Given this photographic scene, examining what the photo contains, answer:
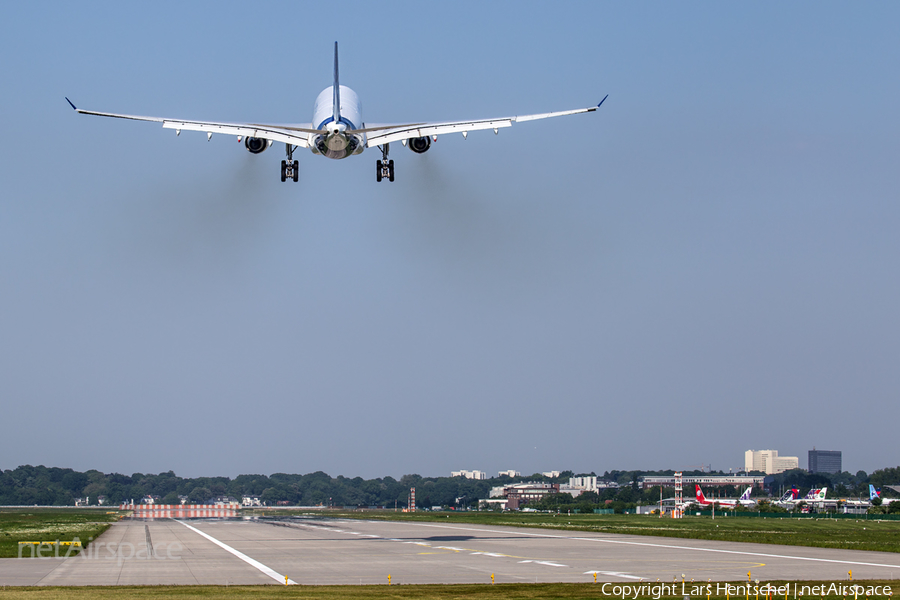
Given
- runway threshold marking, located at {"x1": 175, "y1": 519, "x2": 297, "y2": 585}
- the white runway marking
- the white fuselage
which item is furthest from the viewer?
the white fuselage

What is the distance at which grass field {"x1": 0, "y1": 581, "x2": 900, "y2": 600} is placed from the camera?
40094 millimetres

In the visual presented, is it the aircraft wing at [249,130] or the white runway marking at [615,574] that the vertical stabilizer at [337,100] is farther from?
the white runway marking at [615,574]

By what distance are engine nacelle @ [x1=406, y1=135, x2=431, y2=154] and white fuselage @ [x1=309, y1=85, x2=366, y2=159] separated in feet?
11.0

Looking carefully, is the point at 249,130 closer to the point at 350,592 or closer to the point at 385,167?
the point at 385,167

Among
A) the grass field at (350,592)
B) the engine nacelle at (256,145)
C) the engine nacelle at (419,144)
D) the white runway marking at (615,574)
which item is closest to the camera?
the grass field at (350,592)

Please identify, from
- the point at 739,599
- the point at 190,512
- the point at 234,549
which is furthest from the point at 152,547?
the point at 190,512

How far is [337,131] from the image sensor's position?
5234 centimetres

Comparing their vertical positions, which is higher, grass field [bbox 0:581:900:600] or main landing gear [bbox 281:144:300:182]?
main landing gear [bbox 281:144:300:182]

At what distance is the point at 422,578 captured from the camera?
4925 cm

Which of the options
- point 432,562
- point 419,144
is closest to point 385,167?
point 419,144

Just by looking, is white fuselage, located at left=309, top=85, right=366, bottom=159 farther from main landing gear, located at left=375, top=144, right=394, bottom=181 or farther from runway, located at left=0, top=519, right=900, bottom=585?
runway, located at left=0, top=519, right=900, bottom=585

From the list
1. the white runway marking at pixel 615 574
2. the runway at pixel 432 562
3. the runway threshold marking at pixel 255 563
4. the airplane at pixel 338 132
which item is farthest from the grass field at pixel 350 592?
the airplane at pixel 338 132

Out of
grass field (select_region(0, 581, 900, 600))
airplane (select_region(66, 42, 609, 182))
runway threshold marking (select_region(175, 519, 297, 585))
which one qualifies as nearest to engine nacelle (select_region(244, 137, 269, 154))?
airplane (select_region(66, 42, 609, 182))

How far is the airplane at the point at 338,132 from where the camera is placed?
173 ft
